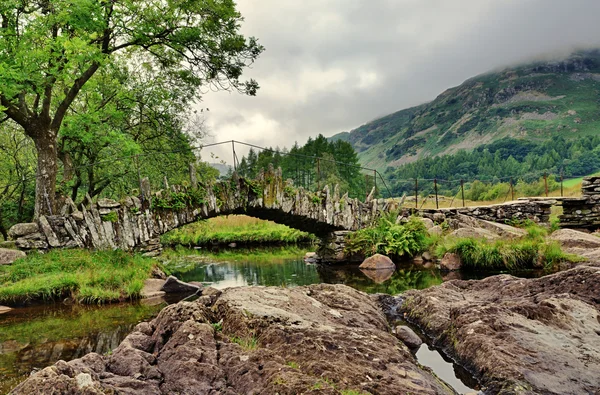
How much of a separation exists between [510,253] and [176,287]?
11196 mm

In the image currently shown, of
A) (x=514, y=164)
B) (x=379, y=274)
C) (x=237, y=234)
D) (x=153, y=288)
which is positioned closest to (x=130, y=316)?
(x=153, y=288)

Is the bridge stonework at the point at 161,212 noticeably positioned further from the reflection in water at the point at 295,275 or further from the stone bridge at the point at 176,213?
the reflection in water at the point at 295,275

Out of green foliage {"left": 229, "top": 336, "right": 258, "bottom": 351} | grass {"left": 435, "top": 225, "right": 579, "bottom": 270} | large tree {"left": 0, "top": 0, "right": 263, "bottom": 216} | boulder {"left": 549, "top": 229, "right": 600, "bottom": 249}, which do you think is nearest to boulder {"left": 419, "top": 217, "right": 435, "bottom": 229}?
grass {"left": 435, "top": 225, "right": 579, "bottom": 270}

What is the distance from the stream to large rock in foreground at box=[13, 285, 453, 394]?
1435 mm

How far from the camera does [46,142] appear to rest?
14281 mm

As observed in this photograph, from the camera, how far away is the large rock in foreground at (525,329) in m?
4.88

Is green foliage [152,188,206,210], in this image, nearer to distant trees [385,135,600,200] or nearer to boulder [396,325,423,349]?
boulder [396,325,423,349]

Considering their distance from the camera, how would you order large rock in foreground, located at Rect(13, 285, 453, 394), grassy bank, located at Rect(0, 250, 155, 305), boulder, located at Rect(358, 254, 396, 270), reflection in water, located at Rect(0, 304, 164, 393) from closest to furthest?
1. large rock in foreground, located at Rect(13, 285, 453, 394)
2. reflection in water, located at Rect(0, 304, 164, 393)
3. grassy bank, located at Rect(0, 250, 155, 305)
4. boulder, located at Rect(358, 254, 396, 270)

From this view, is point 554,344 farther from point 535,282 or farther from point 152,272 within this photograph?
point 152,272

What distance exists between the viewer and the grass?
14391mm

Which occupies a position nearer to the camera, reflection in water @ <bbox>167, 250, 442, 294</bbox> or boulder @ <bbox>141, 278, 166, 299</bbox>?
boulder @ <bbox>141, 278, 166, 299</bbox>

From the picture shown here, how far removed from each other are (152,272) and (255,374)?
10130 mm

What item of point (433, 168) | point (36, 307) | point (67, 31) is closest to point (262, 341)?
point (36, 307)

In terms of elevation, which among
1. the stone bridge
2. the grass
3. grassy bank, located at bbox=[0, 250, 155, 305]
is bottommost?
the grass
